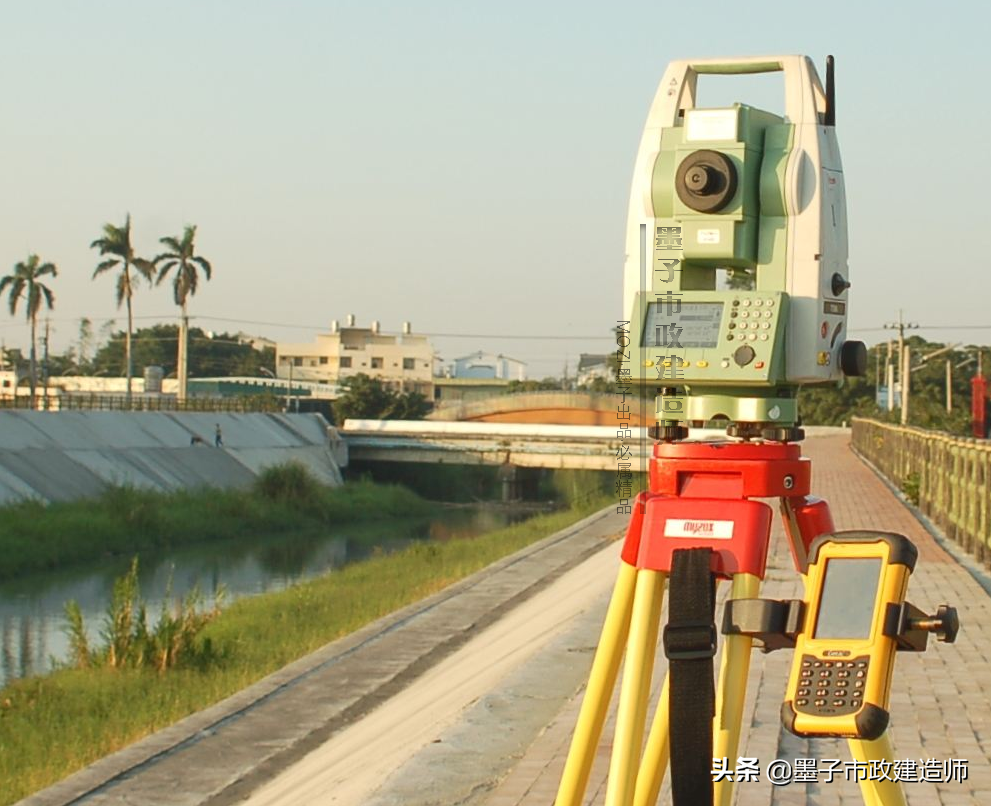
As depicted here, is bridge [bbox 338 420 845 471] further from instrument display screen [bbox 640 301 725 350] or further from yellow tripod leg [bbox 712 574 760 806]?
yellow tripod leg [bbox 712 574 760 806]

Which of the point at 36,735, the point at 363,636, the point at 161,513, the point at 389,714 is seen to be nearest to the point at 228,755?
the point at 389,714

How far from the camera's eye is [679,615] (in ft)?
9.93

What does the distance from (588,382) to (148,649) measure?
6124cm

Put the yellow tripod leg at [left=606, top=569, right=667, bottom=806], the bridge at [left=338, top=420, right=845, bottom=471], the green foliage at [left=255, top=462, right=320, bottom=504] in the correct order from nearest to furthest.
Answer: the yellow tripod leg at [left=606, top=569, right=667, bottom=806], the green foliage at [left=255, top=462, right=320, bottom=504], the bridge at [left=338, top=420, right=845, bottom=471]

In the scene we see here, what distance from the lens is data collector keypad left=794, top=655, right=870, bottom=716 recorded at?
276 centimetres

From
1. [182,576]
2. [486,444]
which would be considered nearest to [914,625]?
[182,576]

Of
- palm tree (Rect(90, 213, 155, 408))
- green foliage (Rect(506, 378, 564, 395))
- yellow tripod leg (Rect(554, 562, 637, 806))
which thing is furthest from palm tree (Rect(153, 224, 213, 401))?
yellow tripod leg (Rect(554, 562, 637, 806))

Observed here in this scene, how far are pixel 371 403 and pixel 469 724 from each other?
6245 centimetres

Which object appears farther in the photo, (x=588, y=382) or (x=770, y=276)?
(x=588, y=382)

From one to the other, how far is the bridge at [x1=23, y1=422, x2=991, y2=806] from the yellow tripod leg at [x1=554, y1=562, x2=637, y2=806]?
1.28m

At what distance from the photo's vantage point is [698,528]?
3275mm

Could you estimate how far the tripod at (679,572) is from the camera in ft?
10.5

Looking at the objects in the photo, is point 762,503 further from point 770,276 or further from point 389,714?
point 389,714

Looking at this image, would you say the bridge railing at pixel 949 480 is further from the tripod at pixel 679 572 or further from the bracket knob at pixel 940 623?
the bracket knob at pixel 940 623
